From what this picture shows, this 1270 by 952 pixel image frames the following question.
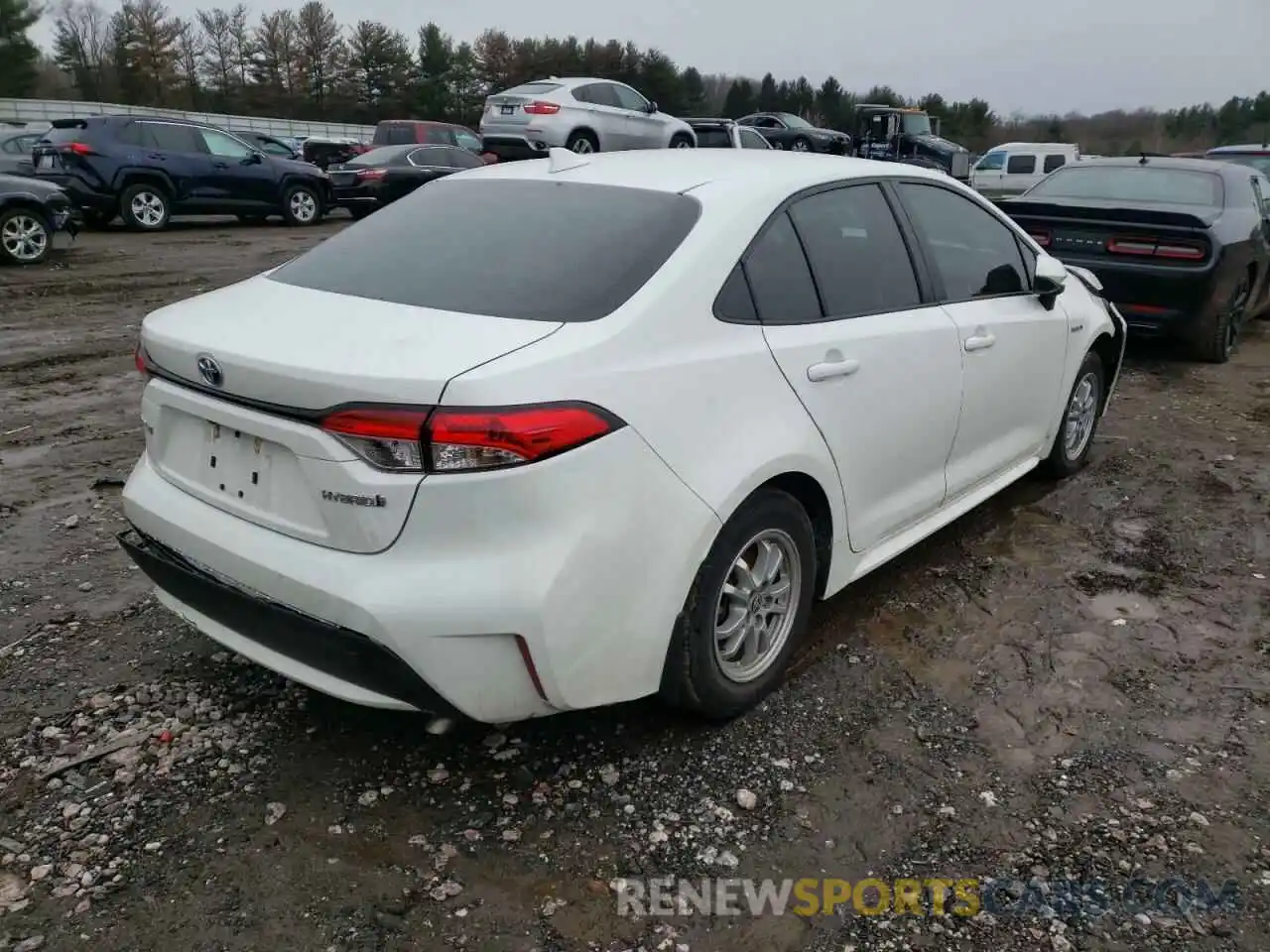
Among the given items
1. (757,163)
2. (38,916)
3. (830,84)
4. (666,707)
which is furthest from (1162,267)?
(830,84)

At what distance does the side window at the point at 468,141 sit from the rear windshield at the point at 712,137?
167 inches

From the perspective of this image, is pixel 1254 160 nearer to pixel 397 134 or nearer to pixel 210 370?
pixel 210 370

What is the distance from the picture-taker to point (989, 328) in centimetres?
395

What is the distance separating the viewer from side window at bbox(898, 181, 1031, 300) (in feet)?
12.5

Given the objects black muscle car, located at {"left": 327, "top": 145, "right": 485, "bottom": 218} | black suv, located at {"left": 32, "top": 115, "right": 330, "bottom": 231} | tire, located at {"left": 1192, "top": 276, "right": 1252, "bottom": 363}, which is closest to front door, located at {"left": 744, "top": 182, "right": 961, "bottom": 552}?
tire, located at {"left": 1192, "top": 276, "right": 1252, "bottom": 363}

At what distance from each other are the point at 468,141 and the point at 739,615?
18369mm

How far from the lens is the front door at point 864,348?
119 inches

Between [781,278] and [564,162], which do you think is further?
[564,162]

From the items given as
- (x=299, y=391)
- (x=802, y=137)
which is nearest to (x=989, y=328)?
(x=299, y=391)

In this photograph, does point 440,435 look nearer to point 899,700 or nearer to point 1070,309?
point 899,700

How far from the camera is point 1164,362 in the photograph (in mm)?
8094

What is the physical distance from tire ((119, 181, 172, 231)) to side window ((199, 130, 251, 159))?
42.6 inches

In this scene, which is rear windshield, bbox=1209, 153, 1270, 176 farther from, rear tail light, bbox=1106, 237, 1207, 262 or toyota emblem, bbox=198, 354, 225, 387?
toyota emblem, bbox=198, 354, 225, 387

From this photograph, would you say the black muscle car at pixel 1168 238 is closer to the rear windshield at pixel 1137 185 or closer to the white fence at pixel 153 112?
the rear windshield at pixel 1137 185
